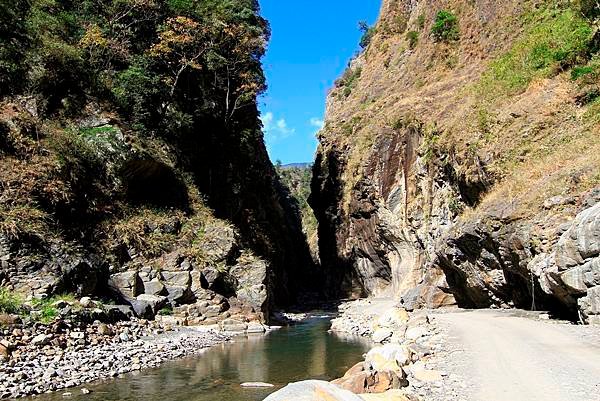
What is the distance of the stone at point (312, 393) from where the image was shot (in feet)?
18.1

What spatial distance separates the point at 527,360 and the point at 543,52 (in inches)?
Result: 791

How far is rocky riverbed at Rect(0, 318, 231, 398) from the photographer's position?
11.1m

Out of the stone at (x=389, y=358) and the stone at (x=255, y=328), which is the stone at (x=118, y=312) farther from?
the stone at (x=389, y=358)

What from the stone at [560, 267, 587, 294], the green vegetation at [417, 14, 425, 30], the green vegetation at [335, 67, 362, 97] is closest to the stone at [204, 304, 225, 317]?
the stone at [560, 267, 587, 294]

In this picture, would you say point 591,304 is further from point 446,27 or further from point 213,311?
point 446,27

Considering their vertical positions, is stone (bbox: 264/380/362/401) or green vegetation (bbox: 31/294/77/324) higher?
green vegetation (bbox: 31/294/77/324)

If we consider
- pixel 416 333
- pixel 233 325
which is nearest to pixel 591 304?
pixel 416 333

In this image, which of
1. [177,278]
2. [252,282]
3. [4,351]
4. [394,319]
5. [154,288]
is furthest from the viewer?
[252,282]

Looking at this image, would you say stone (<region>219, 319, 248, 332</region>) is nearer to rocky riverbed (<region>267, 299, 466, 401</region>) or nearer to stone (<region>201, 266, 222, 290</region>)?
stone (<region>201, 266, 222, 290</region>)

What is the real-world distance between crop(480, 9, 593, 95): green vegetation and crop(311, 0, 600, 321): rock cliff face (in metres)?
0.09

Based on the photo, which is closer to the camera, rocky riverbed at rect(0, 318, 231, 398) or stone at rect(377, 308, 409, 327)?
rocky riverbed at rect(0, 318, 231, 398)

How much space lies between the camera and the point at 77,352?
13.9 m

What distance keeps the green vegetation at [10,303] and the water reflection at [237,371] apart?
5.02 m

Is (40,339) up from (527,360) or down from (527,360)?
up
